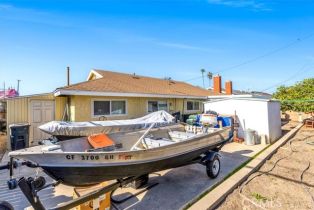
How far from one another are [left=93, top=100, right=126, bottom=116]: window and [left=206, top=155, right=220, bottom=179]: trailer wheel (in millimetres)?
6787

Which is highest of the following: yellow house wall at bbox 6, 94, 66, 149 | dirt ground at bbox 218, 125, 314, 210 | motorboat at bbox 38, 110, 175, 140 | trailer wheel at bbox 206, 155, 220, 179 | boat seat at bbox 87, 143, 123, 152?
yellow house wall at bbox 6, 94, 66, 149

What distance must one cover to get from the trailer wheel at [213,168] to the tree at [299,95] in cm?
1772

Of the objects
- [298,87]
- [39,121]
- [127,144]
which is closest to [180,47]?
[298,87]

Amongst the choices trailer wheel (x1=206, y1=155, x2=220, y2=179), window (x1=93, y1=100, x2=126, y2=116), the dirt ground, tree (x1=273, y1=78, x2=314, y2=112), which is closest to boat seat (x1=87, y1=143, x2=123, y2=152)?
trailer wheel (x1=206, y1=155, x2=220, y2=179)

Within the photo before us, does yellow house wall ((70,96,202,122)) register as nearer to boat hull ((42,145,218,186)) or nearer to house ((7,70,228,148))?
house ((7,70,228,148))

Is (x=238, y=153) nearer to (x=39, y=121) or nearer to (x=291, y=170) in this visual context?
(x=291, y=170)

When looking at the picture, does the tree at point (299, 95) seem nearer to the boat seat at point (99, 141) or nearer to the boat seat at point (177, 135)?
the boat seat at point (177, 135)

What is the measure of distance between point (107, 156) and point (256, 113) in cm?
1024

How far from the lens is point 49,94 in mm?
10227

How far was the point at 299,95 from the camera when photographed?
20.6m

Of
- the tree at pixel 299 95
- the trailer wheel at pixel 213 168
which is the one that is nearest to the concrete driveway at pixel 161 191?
the trailer wheel at pixel 213 168

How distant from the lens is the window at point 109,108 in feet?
34.3

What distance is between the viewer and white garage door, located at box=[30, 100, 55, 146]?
9.79 m

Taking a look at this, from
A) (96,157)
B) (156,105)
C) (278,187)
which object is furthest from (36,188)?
(156,105)
